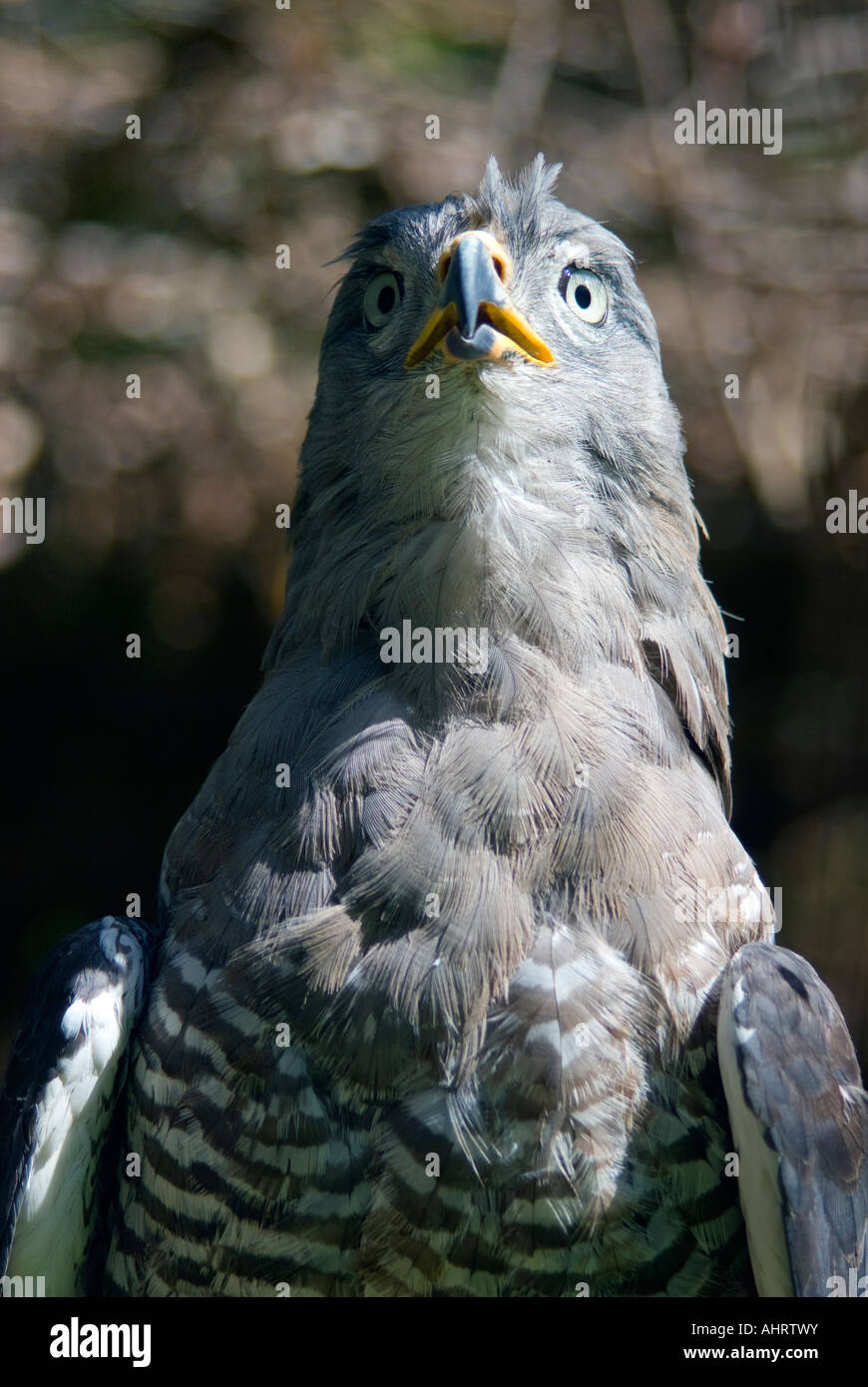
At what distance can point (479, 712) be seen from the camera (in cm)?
276

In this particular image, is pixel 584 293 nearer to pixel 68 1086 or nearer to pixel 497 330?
pixel 497 330

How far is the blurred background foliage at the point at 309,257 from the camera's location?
547 cm

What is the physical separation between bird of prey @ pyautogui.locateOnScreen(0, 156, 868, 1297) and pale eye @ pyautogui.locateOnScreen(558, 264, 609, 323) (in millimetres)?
11

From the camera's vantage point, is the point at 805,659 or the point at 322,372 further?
the point at 805,659

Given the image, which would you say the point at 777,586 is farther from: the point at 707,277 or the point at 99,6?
the point at 99,6

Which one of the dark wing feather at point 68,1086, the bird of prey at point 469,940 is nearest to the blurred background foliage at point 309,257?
the bird of prey at point 469,940

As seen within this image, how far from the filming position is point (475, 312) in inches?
103

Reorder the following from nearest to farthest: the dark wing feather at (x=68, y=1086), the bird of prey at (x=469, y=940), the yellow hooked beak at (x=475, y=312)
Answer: the bird of prey at (x=469, y=940)
the yellow hooked beak at (x=475, y=312)
the dark wing feather at (x=68, y=1086)

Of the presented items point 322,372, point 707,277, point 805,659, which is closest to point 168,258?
point 707,277

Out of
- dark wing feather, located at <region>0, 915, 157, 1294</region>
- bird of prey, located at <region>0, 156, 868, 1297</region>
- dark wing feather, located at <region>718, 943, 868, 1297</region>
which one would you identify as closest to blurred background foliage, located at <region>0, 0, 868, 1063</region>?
bird of prey, located at <region>0, 156, 868, 1297</region>

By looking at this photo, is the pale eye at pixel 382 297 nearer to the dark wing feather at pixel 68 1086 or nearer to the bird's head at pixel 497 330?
the bird's head at pixel 497 330

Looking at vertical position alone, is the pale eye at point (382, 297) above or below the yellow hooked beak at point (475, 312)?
above

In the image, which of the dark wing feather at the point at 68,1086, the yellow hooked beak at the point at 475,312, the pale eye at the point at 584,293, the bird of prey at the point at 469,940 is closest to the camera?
the bird of prey at the point at 469,940

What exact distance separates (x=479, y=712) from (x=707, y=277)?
3.50 meters
